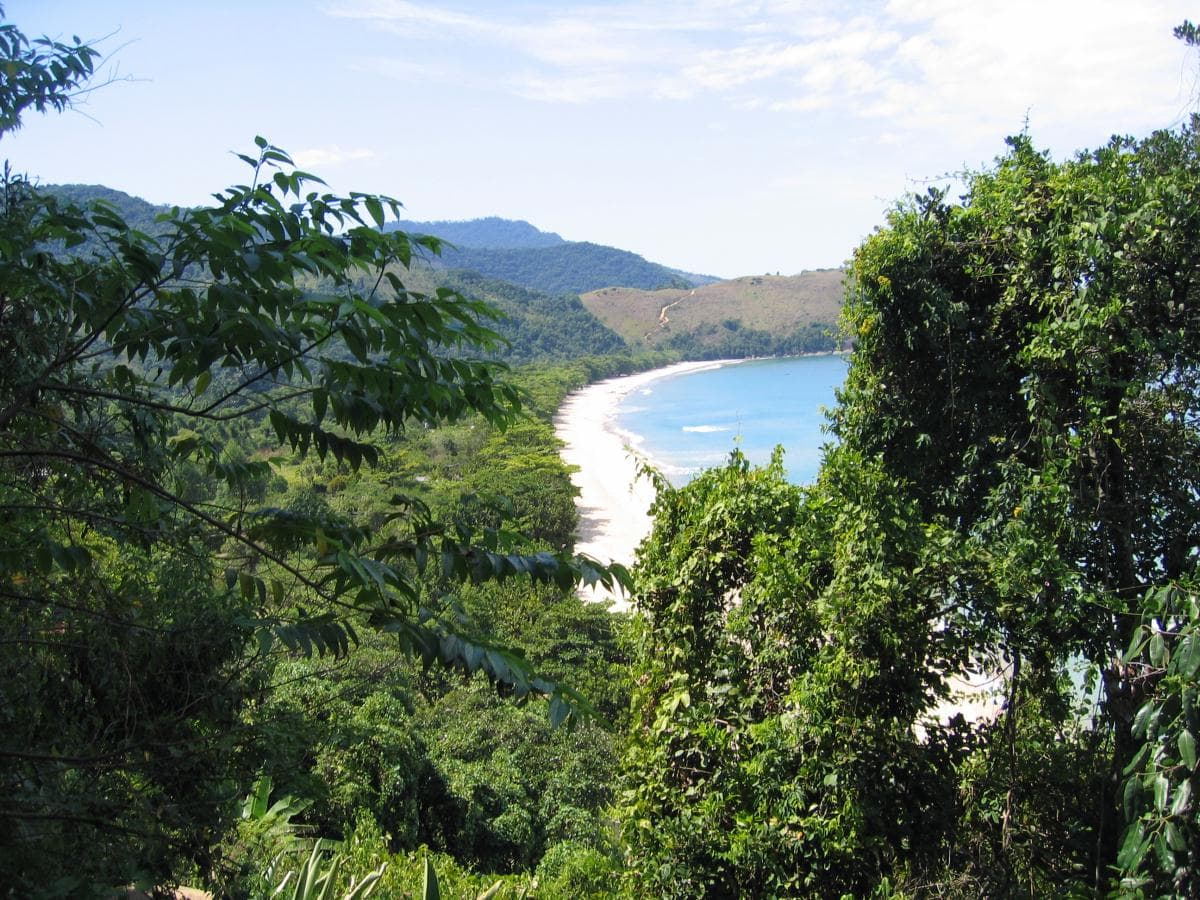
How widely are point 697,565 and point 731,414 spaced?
200ft

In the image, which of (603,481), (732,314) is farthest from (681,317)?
(603,481)

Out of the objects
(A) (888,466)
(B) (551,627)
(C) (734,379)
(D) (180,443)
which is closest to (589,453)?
(B) (551,627)

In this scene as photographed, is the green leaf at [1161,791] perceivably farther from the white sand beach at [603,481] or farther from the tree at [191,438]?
the white sand beach at [603,481]

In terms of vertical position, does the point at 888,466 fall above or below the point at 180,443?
below

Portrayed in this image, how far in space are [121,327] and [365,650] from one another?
12.3 metres

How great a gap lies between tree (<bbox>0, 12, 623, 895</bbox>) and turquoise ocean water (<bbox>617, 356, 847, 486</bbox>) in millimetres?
24371

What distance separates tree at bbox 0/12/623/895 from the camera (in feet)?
6.72

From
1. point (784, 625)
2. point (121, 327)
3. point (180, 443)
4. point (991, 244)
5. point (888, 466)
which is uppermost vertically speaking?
point (991, 244)

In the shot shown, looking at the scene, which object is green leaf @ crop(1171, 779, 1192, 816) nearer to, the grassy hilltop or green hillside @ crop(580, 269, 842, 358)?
green hillside @ crop(580, 269, 842, 358)

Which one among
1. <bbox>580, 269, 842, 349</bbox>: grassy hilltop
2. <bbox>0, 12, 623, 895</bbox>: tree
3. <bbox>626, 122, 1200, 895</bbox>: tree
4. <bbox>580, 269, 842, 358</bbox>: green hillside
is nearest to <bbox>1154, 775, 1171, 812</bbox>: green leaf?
<bbox>626, 122, 1200, 895</bbox>: tree

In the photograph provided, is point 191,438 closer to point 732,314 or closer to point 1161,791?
point 1161,791

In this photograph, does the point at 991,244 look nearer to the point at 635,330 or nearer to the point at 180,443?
the point at 180,443

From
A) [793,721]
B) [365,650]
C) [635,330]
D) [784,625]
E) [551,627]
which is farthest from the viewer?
[635,330]

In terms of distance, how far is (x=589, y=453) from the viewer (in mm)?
46469
